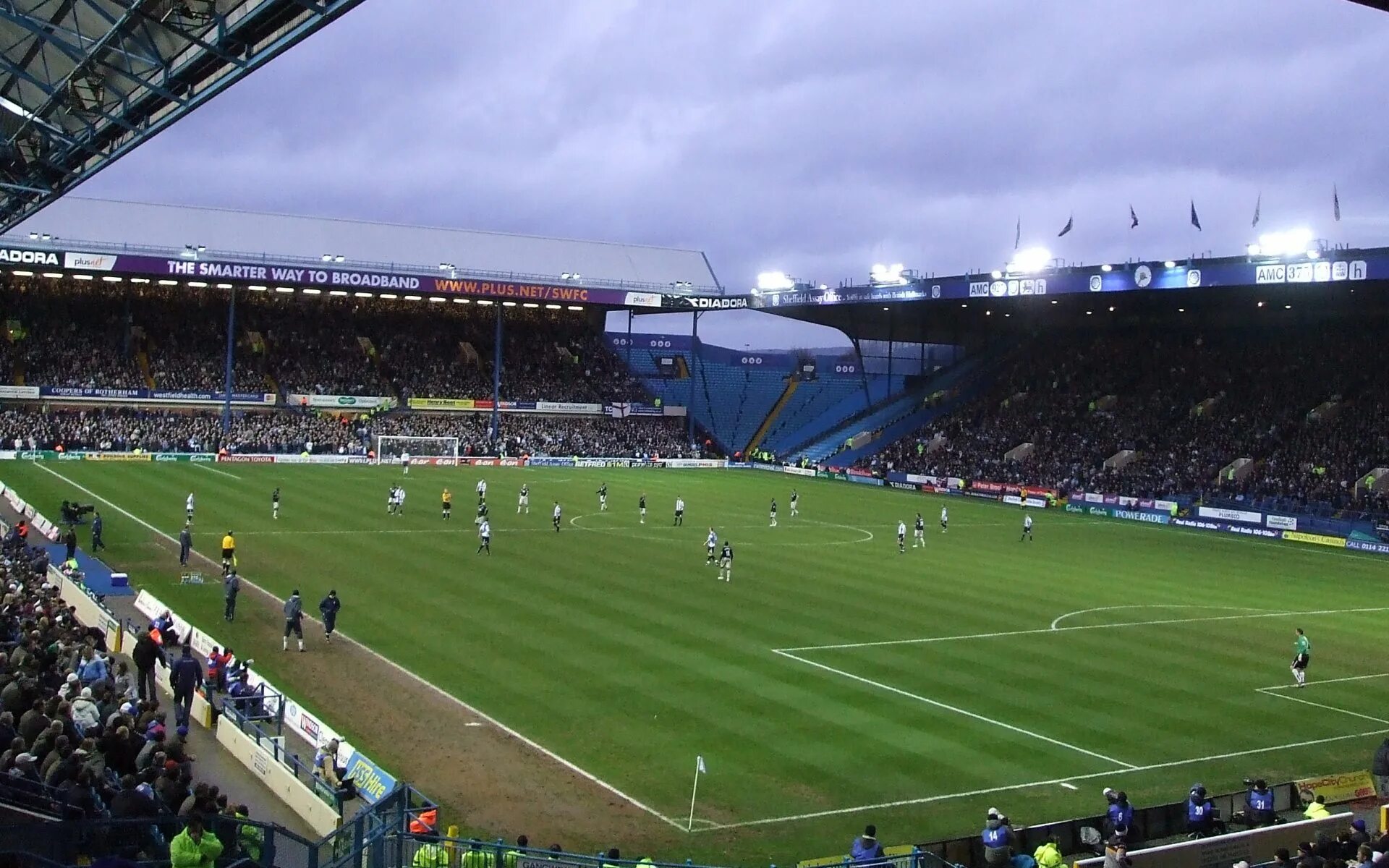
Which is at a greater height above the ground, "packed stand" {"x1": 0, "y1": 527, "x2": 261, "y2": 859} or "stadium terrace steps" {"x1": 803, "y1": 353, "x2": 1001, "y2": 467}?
"stadium terrace steps" {"x1": 803, "y1": 353, "x2": 1001, "y2": 467}

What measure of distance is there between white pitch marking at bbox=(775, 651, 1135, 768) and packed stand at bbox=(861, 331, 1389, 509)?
42.0 meters

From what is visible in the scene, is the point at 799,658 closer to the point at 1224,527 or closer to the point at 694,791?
the point at 694,791

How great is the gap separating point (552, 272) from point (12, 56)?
8775 centimetres

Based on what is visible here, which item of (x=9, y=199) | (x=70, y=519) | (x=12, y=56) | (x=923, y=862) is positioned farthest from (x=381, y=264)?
(x=923, y=862)

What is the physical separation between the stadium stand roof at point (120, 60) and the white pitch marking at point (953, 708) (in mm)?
17908

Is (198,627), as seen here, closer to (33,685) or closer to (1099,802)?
Answer: (33,685)

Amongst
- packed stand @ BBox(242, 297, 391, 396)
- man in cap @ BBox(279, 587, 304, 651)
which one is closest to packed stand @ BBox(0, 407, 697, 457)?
packed stand @ BBox(242, 297, 391, 396)

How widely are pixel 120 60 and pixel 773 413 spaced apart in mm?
90525

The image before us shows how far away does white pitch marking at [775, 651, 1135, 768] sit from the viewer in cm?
2328

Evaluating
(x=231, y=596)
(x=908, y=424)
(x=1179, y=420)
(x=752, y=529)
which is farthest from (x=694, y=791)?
(x=908, y=424)

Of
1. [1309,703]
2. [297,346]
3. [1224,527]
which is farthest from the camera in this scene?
[297,346]

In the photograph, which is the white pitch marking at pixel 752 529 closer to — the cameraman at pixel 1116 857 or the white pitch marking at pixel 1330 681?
the white pitch marking at pixel 1330 681

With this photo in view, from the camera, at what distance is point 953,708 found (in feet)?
84.8

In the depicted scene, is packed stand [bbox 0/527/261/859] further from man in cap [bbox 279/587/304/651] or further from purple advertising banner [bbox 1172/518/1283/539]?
purple advertising banner [bbox 1172/518/1283/539]
